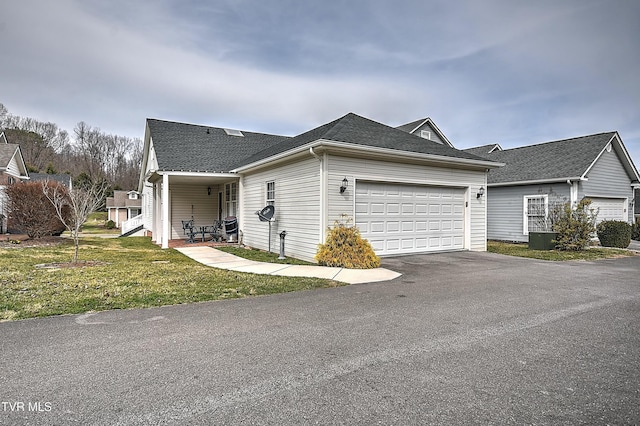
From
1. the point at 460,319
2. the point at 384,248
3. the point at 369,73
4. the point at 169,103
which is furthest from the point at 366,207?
the point at 169,103

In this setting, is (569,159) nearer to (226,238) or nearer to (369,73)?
(369,73)

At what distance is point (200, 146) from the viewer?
16391mm

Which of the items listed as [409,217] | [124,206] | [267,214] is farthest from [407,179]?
[124,206]

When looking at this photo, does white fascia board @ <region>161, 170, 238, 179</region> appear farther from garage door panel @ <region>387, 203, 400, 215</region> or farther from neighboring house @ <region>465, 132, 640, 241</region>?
neighboring house @ <region>465, 132, 640, 241</region>

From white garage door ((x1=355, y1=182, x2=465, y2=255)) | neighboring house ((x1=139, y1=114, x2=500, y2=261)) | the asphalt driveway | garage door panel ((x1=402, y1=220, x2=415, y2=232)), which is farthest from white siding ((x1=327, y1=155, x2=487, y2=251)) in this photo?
the asphalt driveway

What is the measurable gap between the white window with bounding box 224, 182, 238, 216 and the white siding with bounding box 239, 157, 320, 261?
→ 1.85 metres

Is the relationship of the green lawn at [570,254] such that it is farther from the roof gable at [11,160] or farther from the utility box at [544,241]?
the roof gable at [11,160]

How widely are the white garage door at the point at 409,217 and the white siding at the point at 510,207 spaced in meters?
5.67

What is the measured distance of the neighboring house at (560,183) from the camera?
14.8 metres

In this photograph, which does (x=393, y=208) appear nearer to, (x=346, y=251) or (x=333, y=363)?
(x=346, y=251)

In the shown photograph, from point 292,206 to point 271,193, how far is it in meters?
1.63

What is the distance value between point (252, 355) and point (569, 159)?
17.0m

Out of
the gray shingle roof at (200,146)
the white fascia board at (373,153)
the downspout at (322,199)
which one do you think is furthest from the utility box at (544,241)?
the gray shingle roof at (200,146)

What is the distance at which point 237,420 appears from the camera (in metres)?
2.31
